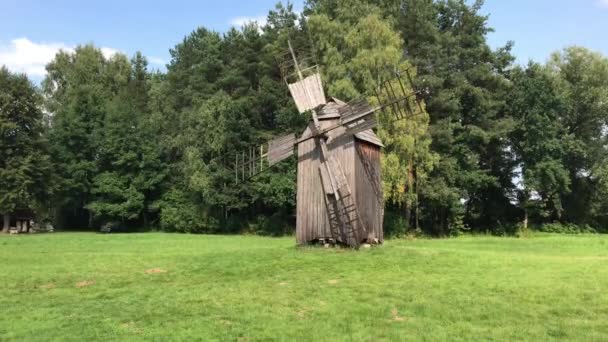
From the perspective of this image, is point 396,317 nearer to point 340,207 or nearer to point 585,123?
point 340,207

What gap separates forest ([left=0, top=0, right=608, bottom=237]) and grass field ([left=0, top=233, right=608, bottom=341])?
69.6 ft

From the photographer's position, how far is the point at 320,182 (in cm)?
2280

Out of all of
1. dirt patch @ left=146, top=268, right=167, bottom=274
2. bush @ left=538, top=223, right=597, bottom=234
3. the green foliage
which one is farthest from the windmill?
the green foliage

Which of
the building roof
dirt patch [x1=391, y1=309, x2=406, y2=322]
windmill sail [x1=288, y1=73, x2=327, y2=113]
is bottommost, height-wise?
dirt patch [x1=391, y1=309, x2=406, y2=322]

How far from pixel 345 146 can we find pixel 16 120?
44889 millimetres

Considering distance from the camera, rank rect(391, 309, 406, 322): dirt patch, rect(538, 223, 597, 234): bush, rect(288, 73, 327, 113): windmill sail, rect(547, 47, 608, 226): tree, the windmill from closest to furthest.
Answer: rect(391, 309, 406, 322): dirt patch, the windmill, rect(288, 73, 327, 113): windmill sail, rect(538, 223, 597, 234): bush, rect(547, 47, 608, 226): tree

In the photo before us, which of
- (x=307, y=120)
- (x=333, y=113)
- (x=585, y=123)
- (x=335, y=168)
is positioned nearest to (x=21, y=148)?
(x=307, y=120)

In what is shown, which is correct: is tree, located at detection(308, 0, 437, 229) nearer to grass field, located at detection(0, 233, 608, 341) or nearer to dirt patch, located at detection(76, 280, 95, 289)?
grass field, located at detection(0, 233, 608, 341)

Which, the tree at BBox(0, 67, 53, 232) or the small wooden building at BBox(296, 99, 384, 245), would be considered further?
the tree at BBox(0, 67, 53, 232)

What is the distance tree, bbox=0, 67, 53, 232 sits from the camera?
→ 51.6m

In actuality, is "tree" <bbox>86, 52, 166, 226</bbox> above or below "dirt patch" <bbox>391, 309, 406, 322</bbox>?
above

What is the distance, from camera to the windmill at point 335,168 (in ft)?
72.5

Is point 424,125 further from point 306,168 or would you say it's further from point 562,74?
point 562,74

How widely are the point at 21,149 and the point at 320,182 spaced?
Result: 4259cm
